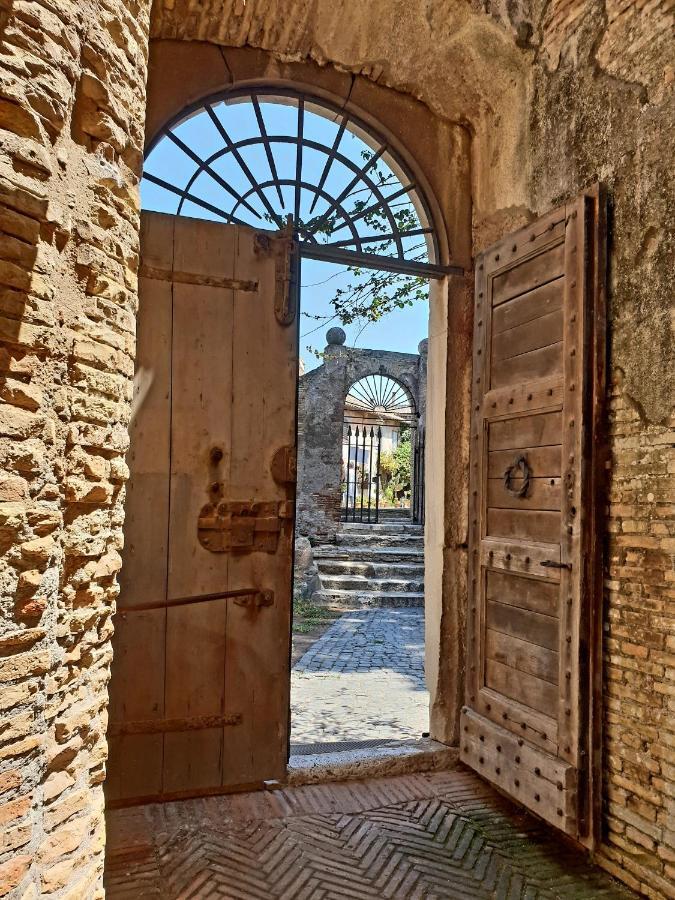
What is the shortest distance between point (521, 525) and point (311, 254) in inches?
79.8

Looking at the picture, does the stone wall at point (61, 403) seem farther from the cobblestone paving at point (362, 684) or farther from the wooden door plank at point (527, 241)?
the cobblestone paving at point (362, 684)

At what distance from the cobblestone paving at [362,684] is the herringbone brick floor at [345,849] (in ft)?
3.64

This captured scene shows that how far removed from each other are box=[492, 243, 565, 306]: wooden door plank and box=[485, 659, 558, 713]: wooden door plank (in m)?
2.10

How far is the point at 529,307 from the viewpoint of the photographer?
3604mm

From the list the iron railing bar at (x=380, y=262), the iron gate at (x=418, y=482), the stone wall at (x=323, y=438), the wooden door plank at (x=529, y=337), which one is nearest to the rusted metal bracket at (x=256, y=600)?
the wooden door plank at (x=529, y=337)

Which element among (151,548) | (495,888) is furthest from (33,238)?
(495,888)

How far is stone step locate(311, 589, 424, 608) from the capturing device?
9.97 meters

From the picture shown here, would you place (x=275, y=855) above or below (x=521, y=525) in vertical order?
below

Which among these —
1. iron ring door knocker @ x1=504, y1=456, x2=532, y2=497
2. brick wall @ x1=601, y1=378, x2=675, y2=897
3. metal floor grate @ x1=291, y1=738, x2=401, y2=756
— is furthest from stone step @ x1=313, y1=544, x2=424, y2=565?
brick wall @ x1=601, y1=378, x2=675, y2=897

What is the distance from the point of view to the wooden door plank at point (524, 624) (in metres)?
3.25

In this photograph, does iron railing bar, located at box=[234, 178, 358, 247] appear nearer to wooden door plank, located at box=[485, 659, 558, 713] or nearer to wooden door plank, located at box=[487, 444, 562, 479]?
wooden door plank, located at box=[487, 444, 562, 479]

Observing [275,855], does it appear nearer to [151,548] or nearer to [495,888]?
[495,888]

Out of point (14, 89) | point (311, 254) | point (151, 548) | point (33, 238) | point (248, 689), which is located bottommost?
point (248, 689)

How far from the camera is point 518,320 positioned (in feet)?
12.1
